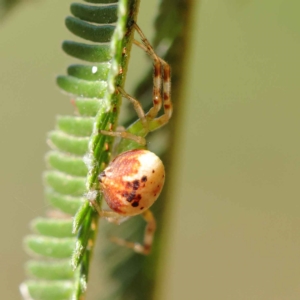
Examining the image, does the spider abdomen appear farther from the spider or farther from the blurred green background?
the blurred green background

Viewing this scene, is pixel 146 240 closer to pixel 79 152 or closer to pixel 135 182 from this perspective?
pixel 135 182

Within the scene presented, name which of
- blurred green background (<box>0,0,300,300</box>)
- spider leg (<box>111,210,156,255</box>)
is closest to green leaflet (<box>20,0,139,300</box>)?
spider leg (<box>111,210,156,255</box>)

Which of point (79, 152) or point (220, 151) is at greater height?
point (79, 152)

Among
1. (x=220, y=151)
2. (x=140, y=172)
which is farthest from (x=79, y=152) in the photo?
(x=220, y=151)

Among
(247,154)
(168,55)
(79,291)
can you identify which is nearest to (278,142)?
(247,154)

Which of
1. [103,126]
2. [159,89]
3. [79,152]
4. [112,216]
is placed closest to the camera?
[103,126]

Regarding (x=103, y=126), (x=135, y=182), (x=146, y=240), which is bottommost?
(x=146, y=240)

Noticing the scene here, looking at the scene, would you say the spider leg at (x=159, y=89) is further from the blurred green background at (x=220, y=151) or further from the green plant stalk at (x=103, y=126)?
the blurred green background at (x=220, y=151)
